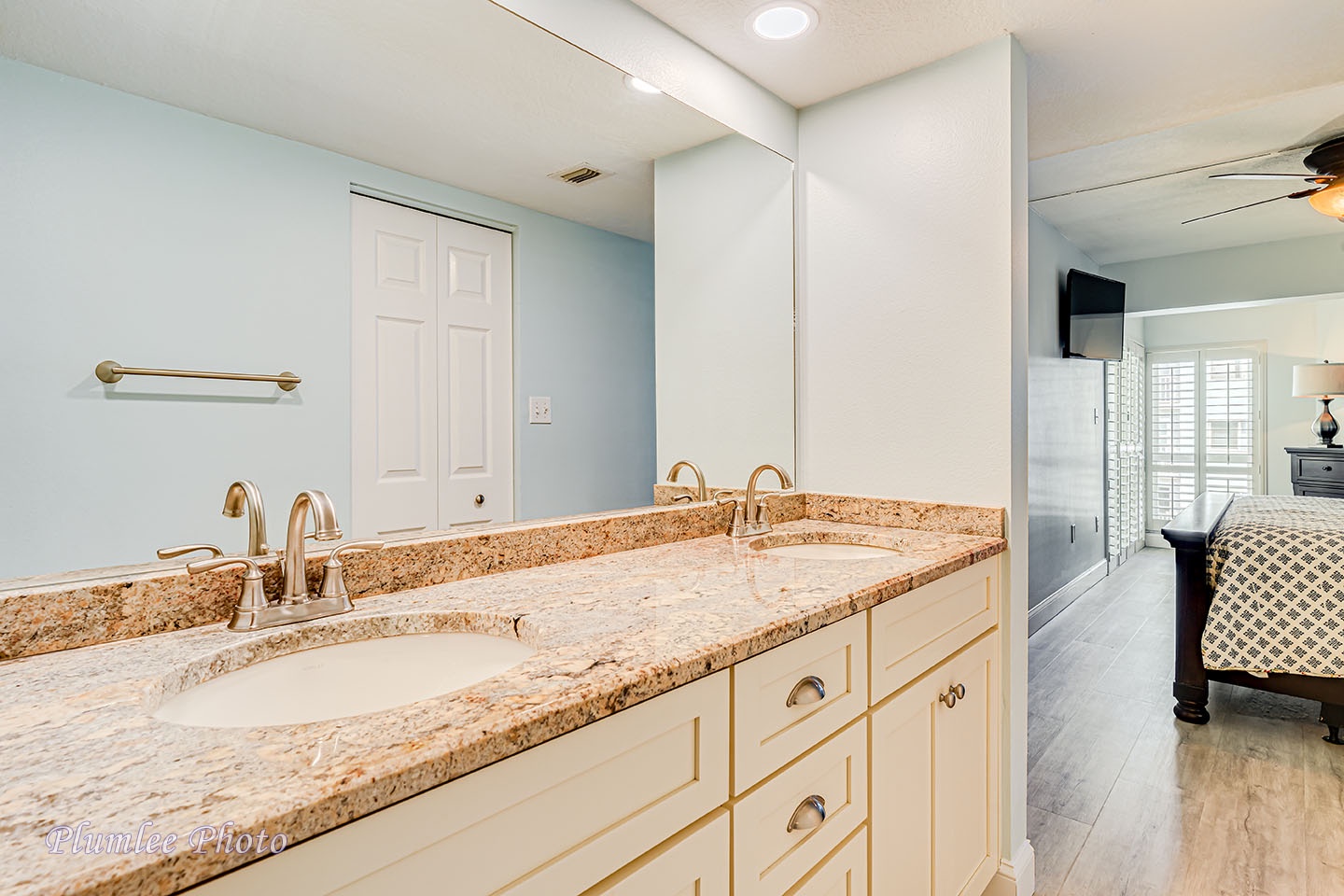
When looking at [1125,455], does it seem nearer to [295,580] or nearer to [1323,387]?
[1323,387]

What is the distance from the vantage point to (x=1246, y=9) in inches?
63.0

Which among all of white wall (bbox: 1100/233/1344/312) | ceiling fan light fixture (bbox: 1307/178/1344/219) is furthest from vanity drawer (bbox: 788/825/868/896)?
white wall (bbox: 1100/233/1344/312)

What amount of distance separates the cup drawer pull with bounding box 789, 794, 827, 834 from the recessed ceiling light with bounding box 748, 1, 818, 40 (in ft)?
5.50

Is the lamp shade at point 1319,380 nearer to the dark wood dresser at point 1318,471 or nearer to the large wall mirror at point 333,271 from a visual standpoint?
the dark wood dresser at point 1318,471

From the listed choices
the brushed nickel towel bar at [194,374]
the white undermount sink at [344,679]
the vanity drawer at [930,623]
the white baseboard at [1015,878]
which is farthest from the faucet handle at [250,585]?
the white baseboard at [1015,878]

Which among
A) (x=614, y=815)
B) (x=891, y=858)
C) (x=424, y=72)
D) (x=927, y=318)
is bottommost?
(x=891, y=858)

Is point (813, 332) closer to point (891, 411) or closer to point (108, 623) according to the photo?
point (891, 411)

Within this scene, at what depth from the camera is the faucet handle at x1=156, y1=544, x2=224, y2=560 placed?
958 millimetres

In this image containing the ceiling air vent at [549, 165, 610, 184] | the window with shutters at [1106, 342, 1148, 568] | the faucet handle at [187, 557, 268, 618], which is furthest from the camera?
the window with shutters at [1106, 342, 1148, 568]

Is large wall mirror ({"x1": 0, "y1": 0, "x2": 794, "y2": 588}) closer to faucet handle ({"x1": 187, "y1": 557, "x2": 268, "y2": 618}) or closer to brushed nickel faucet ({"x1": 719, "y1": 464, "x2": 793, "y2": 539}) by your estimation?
faucet handle ({"x1": 187, "y1": 557, "x2": 268, "y2": 618})

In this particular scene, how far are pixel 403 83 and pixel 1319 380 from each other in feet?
21.4

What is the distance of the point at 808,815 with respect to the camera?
105cm

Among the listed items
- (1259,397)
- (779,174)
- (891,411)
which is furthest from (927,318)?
(1259,397)

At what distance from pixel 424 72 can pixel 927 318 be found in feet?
4.47
